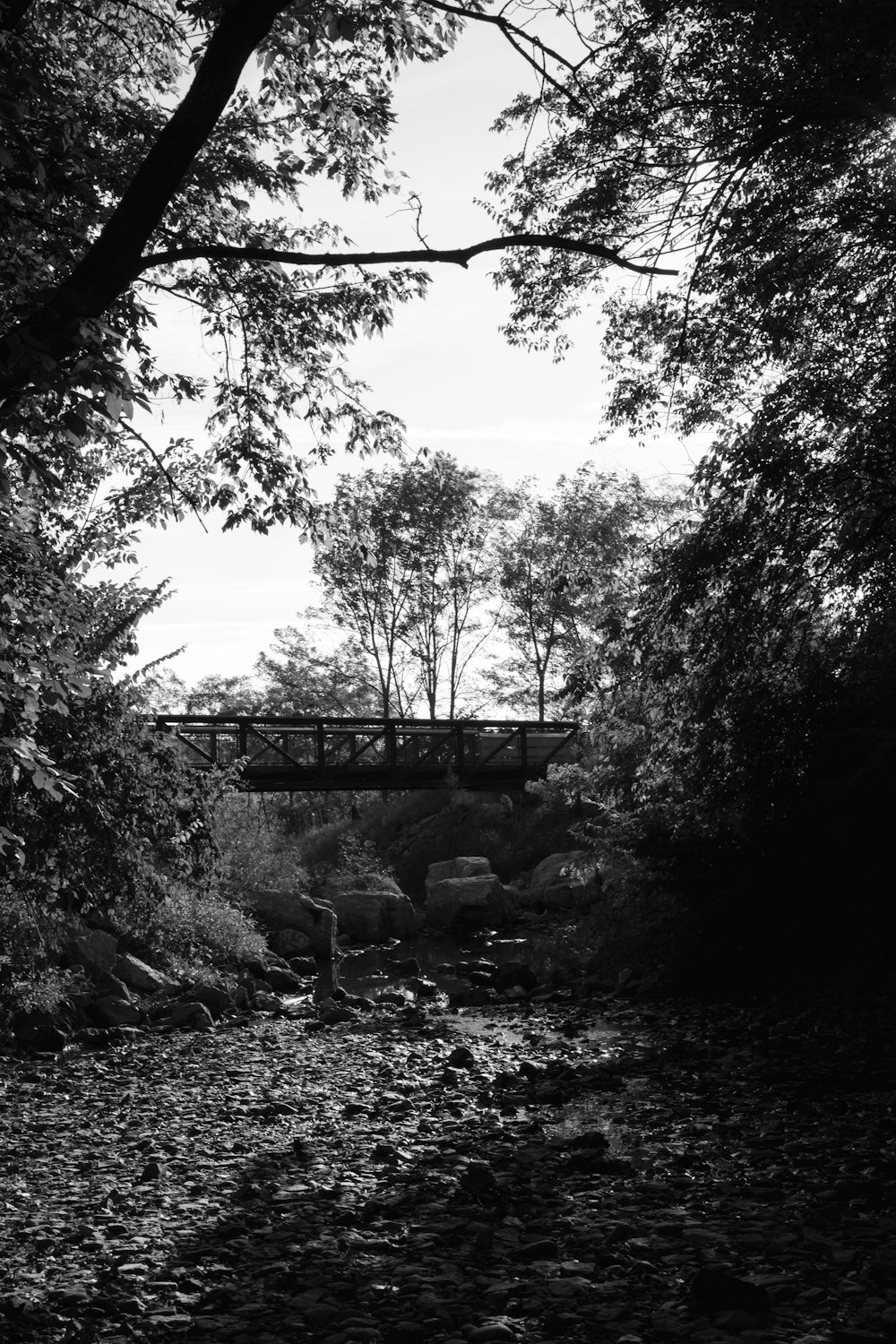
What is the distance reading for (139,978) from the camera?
39.2ft

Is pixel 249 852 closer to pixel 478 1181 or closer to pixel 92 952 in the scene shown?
pixel 92 952

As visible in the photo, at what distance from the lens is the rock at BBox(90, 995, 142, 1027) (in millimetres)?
10594

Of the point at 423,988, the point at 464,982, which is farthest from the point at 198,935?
the point at 464,982

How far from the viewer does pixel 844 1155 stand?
17.0 ft

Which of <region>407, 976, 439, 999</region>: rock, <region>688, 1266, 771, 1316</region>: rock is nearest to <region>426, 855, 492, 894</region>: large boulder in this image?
<region>407, 976, 439, 999</region>: rock

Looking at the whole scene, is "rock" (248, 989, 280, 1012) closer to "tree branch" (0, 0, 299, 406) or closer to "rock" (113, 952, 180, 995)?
"rock" (113, 952, 180, 995)

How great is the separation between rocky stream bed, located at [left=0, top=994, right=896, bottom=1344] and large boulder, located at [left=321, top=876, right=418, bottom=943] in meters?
11.0

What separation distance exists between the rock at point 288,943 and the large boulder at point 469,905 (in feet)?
13.8

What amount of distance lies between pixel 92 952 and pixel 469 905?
392 inches

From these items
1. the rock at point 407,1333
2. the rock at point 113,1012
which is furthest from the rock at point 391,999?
the rock at point 407,1333

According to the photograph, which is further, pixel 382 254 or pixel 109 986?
pixel 109 986

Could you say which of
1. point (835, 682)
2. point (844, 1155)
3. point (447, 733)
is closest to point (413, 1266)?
point (844, 1155)

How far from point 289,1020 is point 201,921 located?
3089mm

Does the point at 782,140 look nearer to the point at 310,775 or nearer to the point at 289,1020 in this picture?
the point at 289,1020
